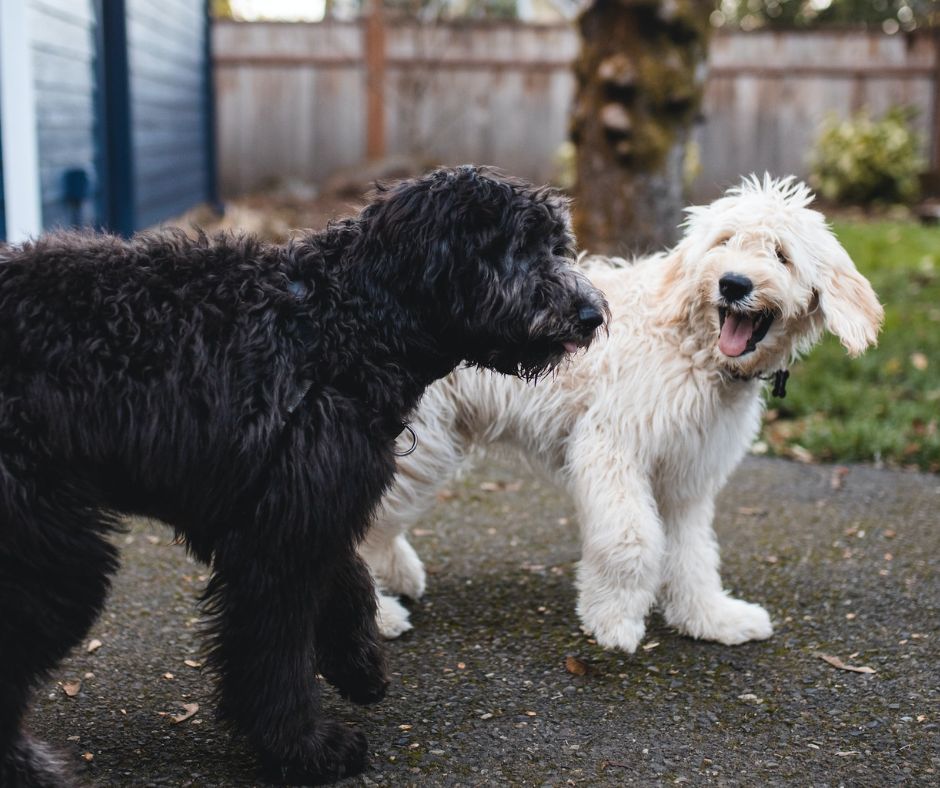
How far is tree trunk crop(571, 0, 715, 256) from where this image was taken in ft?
23.1

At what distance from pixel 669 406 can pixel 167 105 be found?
8502 mm

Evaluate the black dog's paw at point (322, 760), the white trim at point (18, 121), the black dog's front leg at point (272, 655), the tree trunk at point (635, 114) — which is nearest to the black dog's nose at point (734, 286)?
the black dog's front leg at point (272, 655)

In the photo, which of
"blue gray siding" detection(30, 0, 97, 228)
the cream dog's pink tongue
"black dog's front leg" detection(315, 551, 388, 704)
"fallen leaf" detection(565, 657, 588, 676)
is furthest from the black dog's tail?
"blue gray siding" detection(30, 0, 97, 228)

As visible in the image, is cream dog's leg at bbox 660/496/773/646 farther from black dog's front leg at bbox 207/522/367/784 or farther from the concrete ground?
black dog's front leg at bbox 207/522/367/784

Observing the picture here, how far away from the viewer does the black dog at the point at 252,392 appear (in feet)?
7.98

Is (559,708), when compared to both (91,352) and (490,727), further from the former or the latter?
(91,352)

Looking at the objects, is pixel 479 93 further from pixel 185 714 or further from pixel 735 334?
pixel 185 714

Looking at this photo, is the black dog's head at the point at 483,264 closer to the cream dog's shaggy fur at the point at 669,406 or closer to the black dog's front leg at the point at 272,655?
the black dog's front leg at the point at 272,655

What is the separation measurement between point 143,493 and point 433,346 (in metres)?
0.84

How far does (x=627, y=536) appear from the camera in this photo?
3.63m

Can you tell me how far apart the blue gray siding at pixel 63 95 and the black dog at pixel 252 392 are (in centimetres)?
396

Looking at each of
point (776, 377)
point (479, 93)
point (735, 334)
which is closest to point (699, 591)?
point (776, 377)

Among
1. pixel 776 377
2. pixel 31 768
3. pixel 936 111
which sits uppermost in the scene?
pixel 936 111

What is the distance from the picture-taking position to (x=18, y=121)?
19.4 feet
